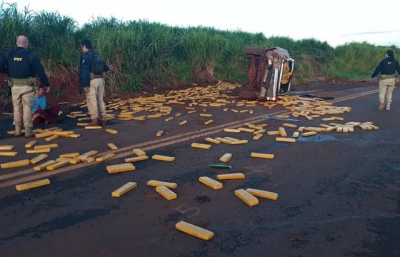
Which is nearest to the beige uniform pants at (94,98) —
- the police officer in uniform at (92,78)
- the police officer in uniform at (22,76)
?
the police officer in uniform at (92,78)

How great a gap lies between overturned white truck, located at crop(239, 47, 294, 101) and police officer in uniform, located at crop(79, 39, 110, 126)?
6.57 metres

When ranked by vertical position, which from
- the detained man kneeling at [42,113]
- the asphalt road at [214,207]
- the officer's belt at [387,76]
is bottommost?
the asphalt road at [214,207]

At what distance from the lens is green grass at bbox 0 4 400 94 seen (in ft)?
45.6

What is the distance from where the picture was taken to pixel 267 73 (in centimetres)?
1374

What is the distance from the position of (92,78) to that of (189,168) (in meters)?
4.66

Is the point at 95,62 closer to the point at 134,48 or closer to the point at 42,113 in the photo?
the point at 42,113

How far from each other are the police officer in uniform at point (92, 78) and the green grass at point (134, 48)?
4.91 m

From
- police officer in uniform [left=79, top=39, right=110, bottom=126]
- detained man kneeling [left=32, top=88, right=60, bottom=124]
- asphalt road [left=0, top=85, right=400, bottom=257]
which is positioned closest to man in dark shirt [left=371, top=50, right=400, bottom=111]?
asphalt road [left=0, top=85, right=400, bottom=257]

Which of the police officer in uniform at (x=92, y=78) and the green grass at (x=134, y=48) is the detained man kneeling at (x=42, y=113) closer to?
the police officer in uniform at (x=92, y=78)

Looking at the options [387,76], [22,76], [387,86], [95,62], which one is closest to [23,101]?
[22,76]

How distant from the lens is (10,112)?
11312 mm

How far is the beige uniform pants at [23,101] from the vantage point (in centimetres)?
814

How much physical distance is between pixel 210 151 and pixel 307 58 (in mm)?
24134

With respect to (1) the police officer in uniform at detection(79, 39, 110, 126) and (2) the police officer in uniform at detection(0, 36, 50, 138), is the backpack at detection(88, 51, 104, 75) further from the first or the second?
(2) the police officer in uniform at detection(0, 36, 50, 138)
